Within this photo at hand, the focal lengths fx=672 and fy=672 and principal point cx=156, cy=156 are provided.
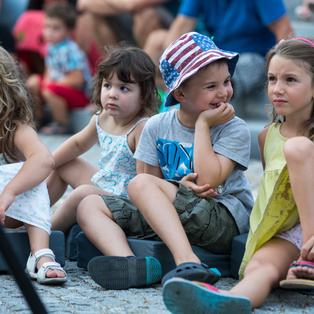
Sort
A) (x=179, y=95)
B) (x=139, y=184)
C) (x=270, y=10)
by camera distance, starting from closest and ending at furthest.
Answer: (x=139, y=184)
(x=179, y=95)
(x=270, y=10)

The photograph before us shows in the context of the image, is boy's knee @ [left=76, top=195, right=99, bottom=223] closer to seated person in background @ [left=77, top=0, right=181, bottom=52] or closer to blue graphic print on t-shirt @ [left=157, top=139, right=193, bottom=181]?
blue graphic print on t-shirt @ [left=157, top=139, right=193, bottom=181]

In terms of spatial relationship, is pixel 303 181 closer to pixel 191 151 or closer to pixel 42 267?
pixel 191 151

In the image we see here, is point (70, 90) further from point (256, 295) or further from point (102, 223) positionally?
point (256, 295)

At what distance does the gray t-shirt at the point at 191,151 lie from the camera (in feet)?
8.29

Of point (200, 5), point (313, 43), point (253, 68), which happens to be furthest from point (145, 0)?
point (313, 43)

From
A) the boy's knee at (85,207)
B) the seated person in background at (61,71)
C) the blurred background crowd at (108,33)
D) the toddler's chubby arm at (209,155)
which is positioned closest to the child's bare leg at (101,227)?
the boy's knee at (85,207)

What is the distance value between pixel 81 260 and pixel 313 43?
1.22 meters

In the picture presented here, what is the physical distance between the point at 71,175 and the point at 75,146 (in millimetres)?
135

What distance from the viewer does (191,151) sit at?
8.40ft

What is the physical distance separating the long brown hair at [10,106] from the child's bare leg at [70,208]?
0.28 m

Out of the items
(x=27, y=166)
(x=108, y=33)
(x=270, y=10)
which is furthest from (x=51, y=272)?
(x=108, y=33)

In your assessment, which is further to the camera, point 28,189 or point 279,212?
point 28,189

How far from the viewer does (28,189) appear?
2.57 meters

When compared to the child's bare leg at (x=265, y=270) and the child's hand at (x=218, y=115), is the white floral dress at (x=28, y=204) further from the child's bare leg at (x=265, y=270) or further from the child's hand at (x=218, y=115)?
the child's bare leg at (x=265, y=270)
